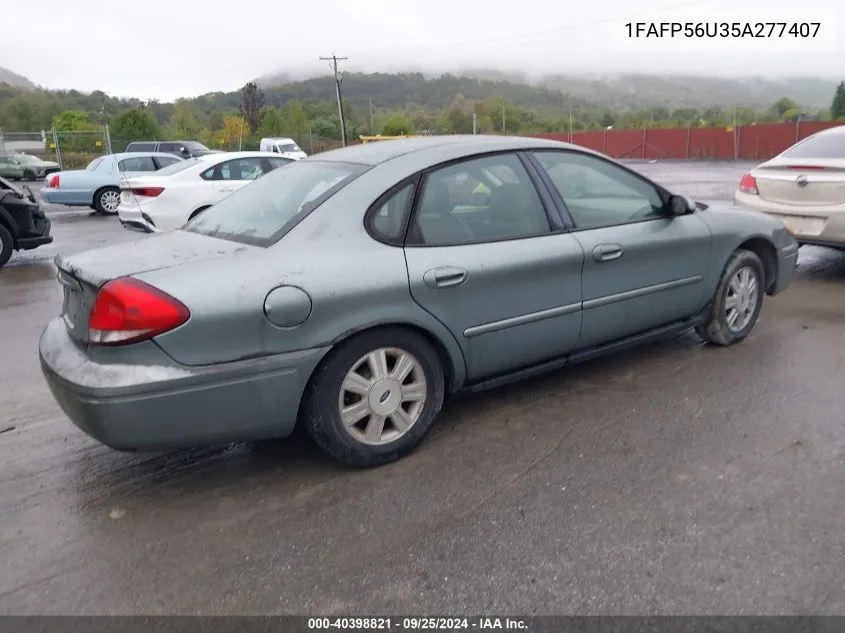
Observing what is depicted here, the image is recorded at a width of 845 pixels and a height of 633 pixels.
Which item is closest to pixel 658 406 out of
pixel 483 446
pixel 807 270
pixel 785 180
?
pixel 483 446

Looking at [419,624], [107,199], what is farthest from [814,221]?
[107,199]

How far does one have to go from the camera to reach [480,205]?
3.65m

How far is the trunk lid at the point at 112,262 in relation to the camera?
117 inches

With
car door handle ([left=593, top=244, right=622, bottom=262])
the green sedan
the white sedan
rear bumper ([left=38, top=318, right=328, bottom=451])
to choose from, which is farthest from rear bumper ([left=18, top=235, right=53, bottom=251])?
the green sedan

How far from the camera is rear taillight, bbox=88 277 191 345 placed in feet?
9.05

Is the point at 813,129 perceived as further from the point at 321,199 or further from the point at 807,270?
the point at 321,199

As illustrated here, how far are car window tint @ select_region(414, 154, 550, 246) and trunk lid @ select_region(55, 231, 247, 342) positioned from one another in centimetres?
90

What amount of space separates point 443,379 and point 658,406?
1282 millimetres

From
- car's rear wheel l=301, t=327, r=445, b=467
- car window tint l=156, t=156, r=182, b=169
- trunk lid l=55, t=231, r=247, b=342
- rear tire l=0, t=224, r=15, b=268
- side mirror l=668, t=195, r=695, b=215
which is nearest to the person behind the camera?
trunk lid l=55, t=231, r=247, b=342

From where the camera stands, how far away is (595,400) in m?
4.00

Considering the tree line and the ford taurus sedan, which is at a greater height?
the tree line

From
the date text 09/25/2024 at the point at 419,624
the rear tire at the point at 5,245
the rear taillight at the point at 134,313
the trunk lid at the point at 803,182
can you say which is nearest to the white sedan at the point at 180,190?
the rear tire at the point at 5,245

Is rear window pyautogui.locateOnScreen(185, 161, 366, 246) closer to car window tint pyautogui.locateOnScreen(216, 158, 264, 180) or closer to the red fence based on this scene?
car window tint pyautogui.locateOnScreen(216, 158, 264, 180)

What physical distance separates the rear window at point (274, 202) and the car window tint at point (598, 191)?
118cm
